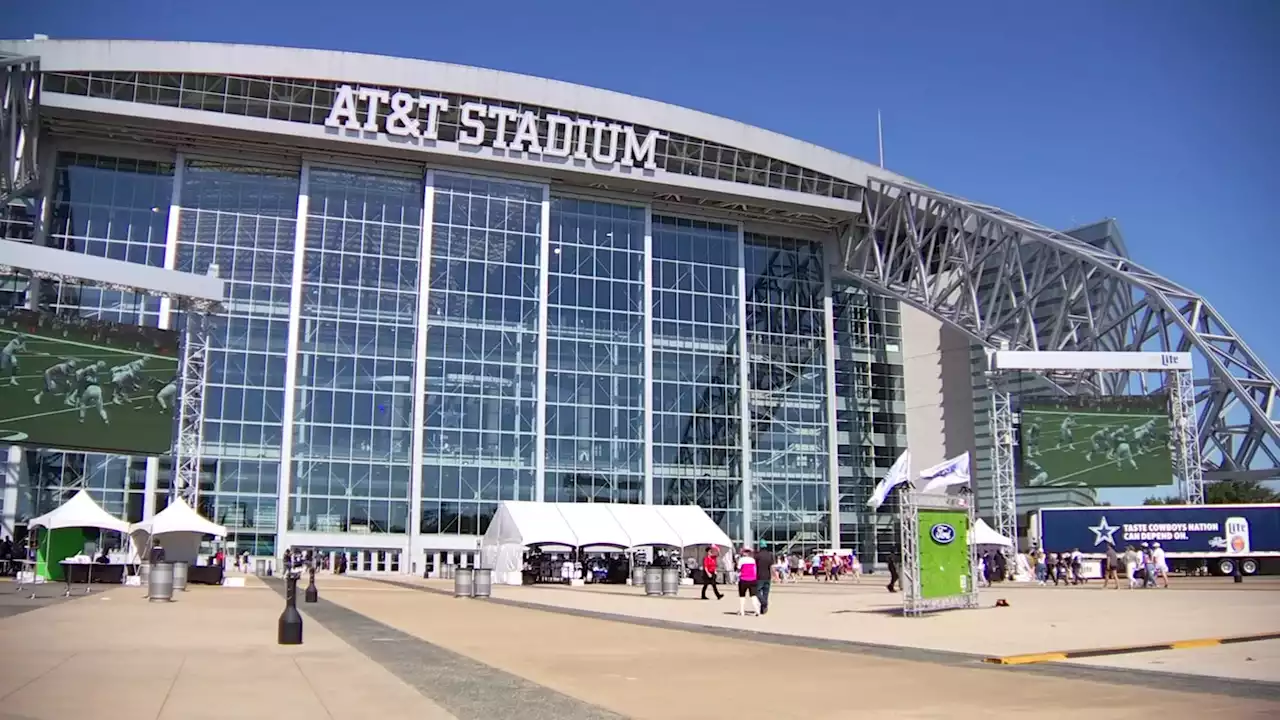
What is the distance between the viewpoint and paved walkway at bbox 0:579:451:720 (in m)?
8.98

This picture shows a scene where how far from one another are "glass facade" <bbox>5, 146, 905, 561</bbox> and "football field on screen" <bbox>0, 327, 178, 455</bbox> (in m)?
12.8

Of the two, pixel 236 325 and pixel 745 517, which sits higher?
pixel 236 325

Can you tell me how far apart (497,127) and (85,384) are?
2763 cm

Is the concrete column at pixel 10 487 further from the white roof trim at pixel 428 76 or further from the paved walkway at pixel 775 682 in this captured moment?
the paved walkway at pixel 775 682

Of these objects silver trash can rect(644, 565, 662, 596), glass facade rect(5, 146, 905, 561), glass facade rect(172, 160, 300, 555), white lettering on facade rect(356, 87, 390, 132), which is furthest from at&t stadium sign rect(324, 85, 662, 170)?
silver trash can rect(644, 565, 662, 596)

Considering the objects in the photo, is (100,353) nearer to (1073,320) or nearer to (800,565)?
(800,565)

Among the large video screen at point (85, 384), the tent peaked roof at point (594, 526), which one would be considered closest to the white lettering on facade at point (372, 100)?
the large video screen at point (85, 384)

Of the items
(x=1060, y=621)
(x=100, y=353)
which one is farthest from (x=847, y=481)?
(x=1060, y=621)

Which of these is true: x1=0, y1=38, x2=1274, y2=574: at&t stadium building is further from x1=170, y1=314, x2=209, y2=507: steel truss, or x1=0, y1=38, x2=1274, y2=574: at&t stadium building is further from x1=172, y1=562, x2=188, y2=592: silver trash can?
x1=172, y1=562, x2=188, y2=592: silver trash can

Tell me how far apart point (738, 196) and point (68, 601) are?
157ft

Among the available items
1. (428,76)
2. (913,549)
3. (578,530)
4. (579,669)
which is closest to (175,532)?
(578,530)

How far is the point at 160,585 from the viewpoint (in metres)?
27.8

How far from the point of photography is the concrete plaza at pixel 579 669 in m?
9.34

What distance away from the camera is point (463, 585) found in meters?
33.9
